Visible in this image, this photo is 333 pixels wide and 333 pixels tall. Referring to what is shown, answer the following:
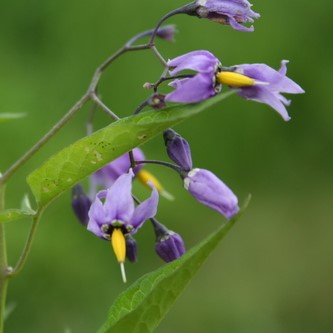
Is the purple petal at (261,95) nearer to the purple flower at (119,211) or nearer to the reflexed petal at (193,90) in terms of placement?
the reflexed petal at (193,90)

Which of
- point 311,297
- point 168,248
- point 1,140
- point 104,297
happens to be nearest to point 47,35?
point 1,140

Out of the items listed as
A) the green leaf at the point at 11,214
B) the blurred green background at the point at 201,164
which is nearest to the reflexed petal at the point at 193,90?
the green leaf at the point at 11,214

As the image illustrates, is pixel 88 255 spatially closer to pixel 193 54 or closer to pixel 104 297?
pixel 104 297

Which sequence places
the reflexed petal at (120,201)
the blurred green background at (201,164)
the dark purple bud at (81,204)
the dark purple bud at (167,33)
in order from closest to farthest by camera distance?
the reflexed petal at (120,201) → the dark purple bud at (81,204) → the dark purple bud at (167,33) → the blurred green background at (201,164)

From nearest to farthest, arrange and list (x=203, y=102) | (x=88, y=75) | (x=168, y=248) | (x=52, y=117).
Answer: (x=203, y=102) < (x=168, y=248) < (x=52, y=117) < (x=88, y=75)

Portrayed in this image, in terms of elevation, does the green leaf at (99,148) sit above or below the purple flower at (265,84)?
below

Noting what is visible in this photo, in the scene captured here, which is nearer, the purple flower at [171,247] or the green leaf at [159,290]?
the green leaf at [159,290]
